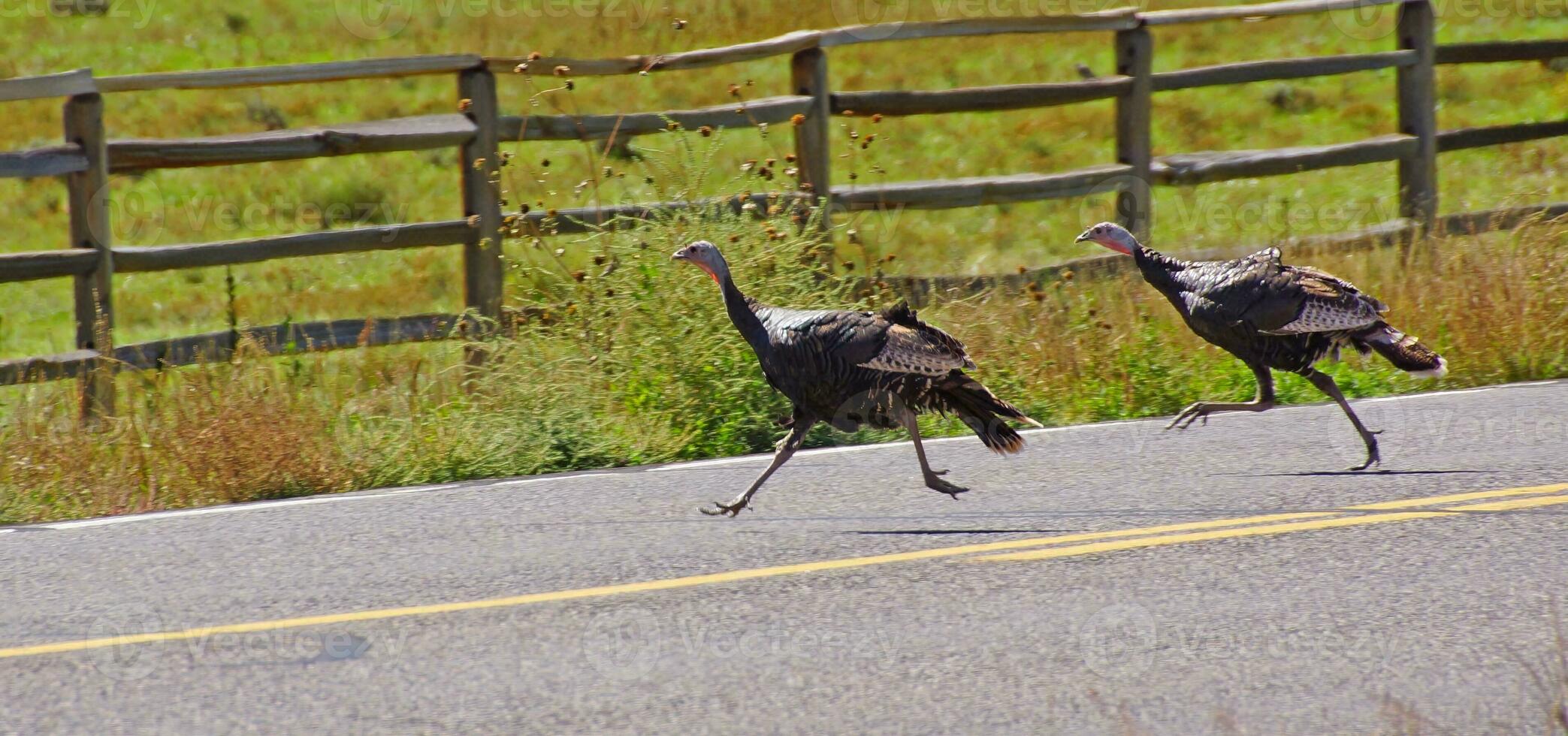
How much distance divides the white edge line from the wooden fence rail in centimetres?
148

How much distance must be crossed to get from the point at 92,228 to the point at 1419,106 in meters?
9.52

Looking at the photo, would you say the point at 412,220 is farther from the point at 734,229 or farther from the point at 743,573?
the point at 743,573

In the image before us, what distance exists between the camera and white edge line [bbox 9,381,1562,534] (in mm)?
6738

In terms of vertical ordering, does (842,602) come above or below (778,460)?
below

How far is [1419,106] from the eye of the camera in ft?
43.2

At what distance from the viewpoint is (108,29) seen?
1134 inches

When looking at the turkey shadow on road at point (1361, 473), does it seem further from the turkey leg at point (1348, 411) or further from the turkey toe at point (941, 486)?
the turkey toe at point (941, 486)

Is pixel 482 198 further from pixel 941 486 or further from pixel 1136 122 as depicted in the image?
pixel 1136 122

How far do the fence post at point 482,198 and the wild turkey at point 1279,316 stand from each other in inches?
161

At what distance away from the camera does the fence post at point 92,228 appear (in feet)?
29.3

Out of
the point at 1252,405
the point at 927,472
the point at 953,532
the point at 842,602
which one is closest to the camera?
the point at 842,602

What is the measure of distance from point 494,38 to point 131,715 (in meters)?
25.9

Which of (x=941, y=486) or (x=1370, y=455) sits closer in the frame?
(x=941, y=486)

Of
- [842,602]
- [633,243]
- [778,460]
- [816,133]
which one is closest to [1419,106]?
[816,133]
